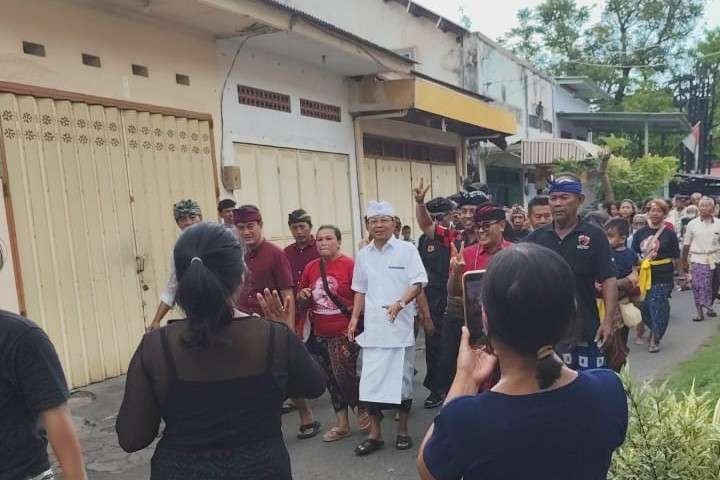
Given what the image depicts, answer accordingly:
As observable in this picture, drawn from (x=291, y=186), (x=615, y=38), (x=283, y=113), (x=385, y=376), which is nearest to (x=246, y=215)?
(x=385, y=376)

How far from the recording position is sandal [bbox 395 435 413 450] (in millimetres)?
4535

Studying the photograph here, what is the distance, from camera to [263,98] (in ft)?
27.9

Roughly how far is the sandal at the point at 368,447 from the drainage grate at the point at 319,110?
592 centimetres

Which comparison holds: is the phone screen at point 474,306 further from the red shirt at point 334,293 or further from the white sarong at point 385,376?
the red shirt at point 334,293

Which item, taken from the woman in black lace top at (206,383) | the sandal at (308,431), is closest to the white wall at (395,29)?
Result: the sandal at (308,431)

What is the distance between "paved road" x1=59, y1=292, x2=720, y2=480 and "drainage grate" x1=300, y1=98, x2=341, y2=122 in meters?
4.54

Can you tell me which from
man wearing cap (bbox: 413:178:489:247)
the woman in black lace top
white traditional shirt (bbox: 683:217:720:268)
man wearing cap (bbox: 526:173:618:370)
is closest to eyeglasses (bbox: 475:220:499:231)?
man wearing cap (bbox: 526:173:618:370)

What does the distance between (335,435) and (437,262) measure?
1.78 metres

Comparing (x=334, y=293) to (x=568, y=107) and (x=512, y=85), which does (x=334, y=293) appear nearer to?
(x=512, y=85)

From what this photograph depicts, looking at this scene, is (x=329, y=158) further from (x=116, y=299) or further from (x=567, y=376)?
(x=567, y=376)

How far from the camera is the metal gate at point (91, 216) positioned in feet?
17.9

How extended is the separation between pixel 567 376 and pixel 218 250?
3.44ft

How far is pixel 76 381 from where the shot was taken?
19.1 feet

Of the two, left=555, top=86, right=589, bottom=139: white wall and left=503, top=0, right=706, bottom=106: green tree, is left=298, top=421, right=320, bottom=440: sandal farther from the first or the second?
left=503, top=0, right=706, bottom=106: green tree
